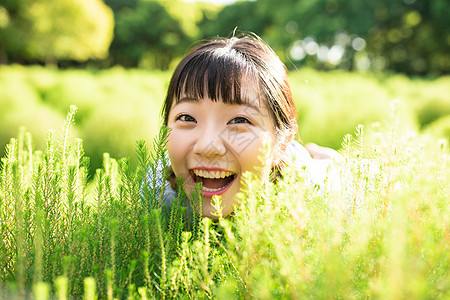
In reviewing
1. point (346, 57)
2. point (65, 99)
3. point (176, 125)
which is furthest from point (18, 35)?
point (176, 125)

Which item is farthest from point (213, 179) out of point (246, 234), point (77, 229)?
point (246, 234)

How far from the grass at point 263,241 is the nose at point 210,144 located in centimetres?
21

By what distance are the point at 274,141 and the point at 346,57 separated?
23.7m

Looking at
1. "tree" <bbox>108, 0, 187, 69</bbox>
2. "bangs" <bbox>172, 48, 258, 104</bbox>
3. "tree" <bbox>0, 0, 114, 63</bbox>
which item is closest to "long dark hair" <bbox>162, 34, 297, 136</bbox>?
"bangs" <bbox>172, 48, 258, 104</bbox>

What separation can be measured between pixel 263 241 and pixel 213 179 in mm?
683

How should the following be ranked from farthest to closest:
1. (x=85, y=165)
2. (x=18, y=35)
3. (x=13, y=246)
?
1. (x=18, y=35)
2. (x=85, y=165)
3. (x=13, y=246)

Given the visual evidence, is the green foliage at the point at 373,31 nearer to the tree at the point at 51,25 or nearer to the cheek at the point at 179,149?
the tree at the point at 51,25

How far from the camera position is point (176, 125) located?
1531mm

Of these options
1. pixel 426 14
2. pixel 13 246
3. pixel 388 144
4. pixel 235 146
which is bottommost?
pixel 13 246

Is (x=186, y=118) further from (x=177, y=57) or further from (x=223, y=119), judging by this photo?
(x=177, y=57)

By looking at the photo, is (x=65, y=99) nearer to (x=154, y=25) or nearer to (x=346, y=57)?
(x=346, y=57)

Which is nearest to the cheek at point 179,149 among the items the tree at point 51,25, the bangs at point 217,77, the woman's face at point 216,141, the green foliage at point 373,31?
the woman's face at point 216,141

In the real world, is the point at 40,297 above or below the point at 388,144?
below

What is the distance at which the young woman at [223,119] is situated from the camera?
4.71 ft
